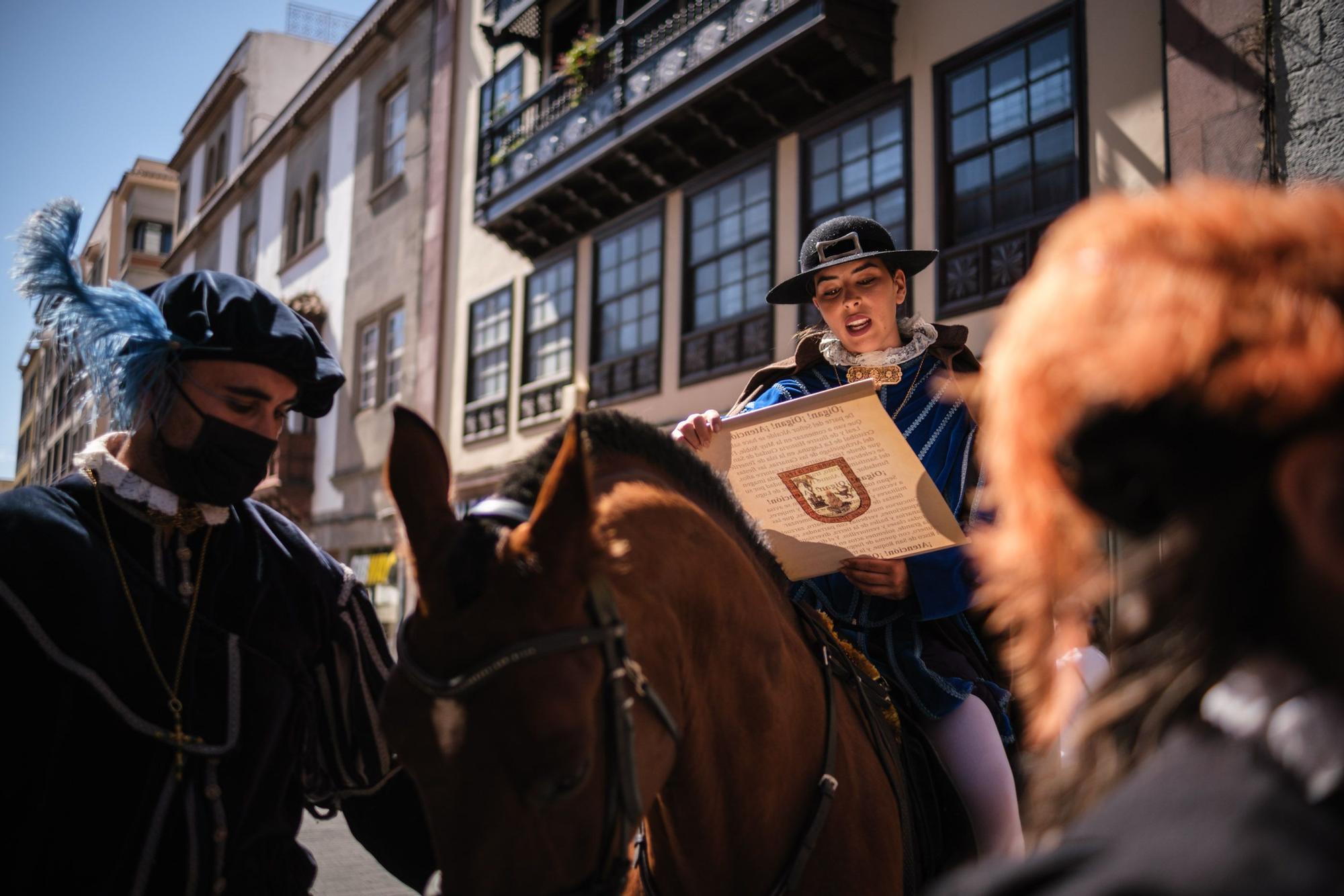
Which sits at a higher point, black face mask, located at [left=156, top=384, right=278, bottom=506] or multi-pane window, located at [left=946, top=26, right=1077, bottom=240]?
multi-pane window, located at [left=946, top=26, right=1077, bottom=240]

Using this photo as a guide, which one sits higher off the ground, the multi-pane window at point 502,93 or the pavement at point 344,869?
the multi-pane window at point 502,93

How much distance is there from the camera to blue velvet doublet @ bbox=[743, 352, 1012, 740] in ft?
8.85

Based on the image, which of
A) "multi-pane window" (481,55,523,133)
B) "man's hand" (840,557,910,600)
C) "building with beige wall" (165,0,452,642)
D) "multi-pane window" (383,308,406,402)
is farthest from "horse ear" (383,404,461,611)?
"multi-pane window" (383,308,406,402)

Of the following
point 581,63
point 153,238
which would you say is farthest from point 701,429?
point 153,238

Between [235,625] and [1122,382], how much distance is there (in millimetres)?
2026

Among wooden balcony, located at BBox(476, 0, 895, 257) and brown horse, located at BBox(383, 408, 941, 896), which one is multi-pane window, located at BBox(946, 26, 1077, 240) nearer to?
wooden balcony, located at BBox(476, 0, 895, 257)

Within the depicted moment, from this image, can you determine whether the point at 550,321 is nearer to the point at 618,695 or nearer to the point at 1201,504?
the point at 618,695

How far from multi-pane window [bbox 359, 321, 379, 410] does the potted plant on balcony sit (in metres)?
8.10

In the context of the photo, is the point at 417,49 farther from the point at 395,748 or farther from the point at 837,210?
the point at 395,748

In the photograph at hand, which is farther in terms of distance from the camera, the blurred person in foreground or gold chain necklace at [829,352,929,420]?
gold chain necklace at [829,352,929,420]

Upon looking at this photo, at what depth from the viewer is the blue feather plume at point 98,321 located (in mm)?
2312

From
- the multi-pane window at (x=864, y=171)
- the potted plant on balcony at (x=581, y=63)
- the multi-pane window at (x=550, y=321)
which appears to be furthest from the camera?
the multi-pane window at (x=550, y=321)

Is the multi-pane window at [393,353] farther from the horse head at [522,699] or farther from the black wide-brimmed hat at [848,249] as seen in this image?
the horse head at [522,699]

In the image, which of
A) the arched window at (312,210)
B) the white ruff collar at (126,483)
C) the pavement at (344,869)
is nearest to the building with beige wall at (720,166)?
the pavement at (344,869)
